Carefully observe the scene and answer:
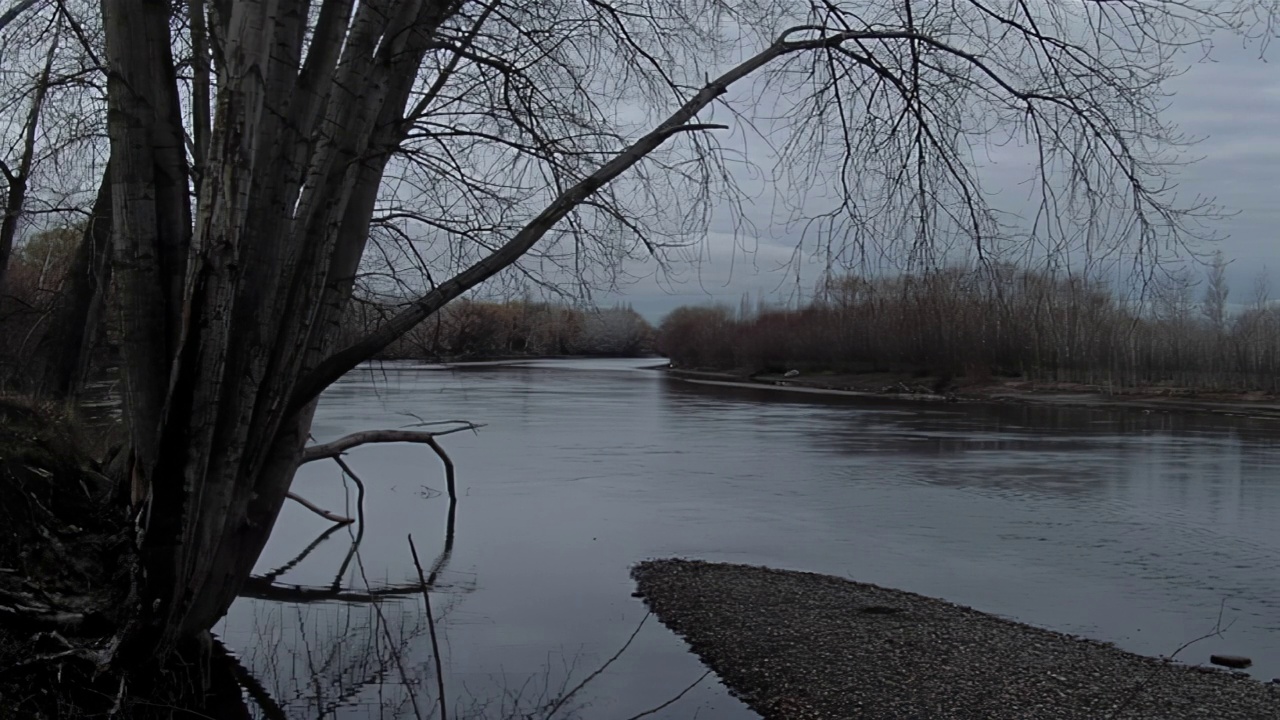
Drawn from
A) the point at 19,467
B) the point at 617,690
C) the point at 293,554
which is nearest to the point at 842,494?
the point at 293,554

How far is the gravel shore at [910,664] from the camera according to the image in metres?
8.23

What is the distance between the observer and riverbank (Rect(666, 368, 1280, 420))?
45.2m

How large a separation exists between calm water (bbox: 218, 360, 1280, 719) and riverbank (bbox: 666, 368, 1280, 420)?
13065 millimetres

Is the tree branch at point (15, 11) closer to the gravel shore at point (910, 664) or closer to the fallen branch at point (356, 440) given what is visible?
the fallen branch at point (356, 440)

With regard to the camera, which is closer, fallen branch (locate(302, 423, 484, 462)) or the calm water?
the calm water

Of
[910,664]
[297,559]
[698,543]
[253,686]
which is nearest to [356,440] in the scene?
[297,559]

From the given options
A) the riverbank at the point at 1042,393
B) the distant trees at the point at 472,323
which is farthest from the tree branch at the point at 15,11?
the riverbank at the point at 1042,393

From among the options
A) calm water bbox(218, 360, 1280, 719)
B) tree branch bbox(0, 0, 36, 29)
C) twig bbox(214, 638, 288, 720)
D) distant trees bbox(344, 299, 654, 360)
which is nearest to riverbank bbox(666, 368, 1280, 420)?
calm water bbox(218, 360, 1280, 719)

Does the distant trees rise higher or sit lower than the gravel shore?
higher

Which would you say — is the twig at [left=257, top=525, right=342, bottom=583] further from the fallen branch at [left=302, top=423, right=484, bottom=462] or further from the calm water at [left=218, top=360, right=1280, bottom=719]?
the fallen branch at [left=302, top=423, right=484, bottom=462]

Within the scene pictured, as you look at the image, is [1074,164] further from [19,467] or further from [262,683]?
[19,467]

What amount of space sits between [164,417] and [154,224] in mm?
1040

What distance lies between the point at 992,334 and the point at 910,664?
2.97 meters

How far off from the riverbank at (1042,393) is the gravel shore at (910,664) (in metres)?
35.9
